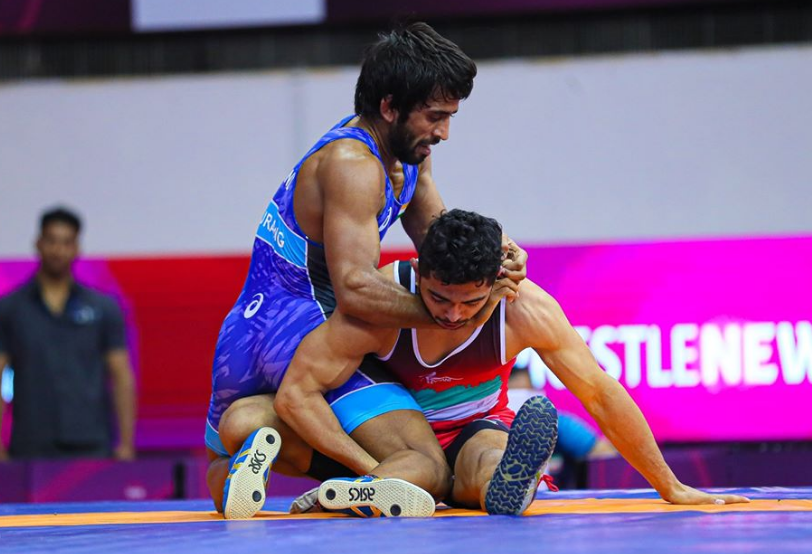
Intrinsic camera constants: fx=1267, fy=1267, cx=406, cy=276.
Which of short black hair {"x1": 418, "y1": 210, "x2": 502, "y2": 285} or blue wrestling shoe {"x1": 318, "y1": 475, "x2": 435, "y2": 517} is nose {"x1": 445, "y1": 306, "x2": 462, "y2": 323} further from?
blue wrestling shoe {"x1": 318, "y1": 475, "x2": 435, "y2": 517}

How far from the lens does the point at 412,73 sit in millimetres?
3289

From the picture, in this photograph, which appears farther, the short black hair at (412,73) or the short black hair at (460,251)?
the short black hair at (412,73)

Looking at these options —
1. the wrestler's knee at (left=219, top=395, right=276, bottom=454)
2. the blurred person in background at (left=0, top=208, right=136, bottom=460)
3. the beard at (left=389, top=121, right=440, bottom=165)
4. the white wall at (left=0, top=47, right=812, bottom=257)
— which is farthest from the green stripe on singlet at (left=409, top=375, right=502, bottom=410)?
the white wall at (left=0, top=47, right=812, bottom=257)

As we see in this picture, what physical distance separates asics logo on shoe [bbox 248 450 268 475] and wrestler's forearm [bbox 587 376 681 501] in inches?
31.4

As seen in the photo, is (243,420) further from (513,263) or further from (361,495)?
(513,263)

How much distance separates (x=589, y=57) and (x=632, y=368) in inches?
88.2

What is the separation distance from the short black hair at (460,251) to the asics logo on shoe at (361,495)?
0.51m

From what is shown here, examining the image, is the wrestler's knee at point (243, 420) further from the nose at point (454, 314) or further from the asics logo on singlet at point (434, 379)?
the nose at point (454, 314)

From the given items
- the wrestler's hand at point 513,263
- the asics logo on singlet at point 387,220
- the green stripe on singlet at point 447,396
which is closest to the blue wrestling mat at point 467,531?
the green stripe on singlet at point 447,396

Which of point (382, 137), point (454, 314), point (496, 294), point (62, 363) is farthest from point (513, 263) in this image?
point (62, 363)

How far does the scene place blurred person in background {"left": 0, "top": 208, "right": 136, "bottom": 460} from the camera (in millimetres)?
5359

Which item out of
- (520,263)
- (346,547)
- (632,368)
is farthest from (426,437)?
(632,368)

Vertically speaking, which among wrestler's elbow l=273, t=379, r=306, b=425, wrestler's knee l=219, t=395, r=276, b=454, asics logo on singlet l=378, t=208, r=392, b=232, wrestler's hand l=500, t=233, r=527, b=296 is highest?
asics logo on singlet l=378, t=208, r=392, b=232

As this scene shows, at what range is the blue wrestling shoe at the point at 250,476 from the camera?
2896 mm
